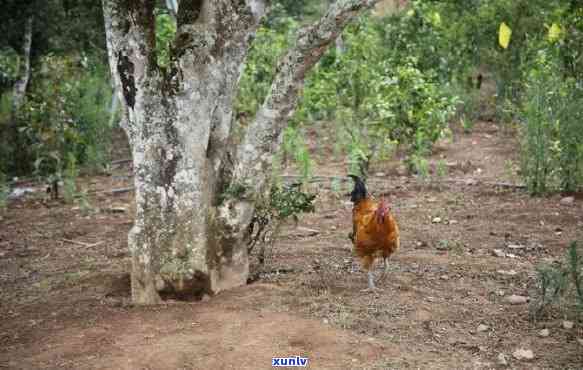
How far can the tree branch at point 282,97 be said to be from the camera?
431 cm

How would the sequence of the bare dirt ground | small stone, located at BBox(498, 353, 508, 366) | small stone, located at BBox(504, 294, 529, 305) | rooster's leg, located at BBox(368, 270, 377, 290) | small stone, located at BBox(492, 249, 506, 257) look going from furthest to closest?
1. small stone, located at BBox(492, 249, 506, 257)
2. rooster's leg, located at BBox(368, 270, 377, 290)
3. small stone, located at BBox(504, 294, 529, 305)
4. the bare dirt ground
5. small stone, located at BBox(498, 353, 508, 366)

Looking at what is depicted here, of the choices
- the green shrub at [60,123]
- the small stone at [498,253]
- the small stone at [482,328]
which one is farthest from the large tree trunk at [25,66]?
the small stone at [482,328]

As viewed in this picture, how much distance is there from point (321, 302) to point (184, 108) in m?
1.50

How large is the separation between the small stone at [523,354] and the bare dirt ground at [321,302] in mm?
39

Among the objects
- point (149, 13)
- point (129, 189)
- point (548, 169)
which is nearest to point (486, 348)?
point (149, 13)

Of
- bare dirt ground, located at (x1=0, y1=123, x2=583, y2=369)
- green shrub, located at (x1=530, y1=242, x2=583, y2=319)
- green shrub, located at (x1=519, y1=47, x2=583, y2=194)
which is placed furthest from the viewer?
green shrub, located at (x1=519, y1=47, x2=583, y2=194)

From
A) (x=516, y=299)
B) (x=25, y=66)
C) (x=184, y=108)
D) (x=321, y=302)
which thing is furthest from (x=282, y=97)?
(x=25, y=66)

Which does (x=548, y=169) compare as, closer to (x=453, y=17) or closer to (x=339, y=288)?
(x=339, y=288)

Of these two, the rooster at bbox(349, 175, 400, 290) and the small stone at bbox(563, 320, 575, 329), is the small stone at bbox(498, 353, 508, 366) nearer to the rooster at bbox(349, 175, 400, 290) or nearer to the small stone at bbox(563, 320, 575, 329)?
the small stone at bbox(563, 320, 575, 329)

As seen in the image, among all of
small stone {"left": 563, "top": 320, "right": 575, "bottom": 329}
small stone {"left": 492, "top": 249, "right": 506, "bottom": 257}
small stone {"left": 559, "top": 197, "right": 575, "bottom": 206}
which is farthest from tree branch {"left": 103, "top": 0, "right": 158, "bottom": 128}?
small stone {"left": 559, "top": 197, "right": 575, "bottom": 206}

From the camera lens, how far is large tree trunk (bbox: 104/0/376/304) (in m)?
4.29

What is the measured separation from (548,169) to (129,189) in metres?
5.07

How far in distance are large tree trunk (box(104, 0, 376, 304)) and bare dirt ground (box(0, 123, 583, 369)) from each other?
37 cm

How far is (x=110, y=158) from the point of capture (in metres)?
11.4
